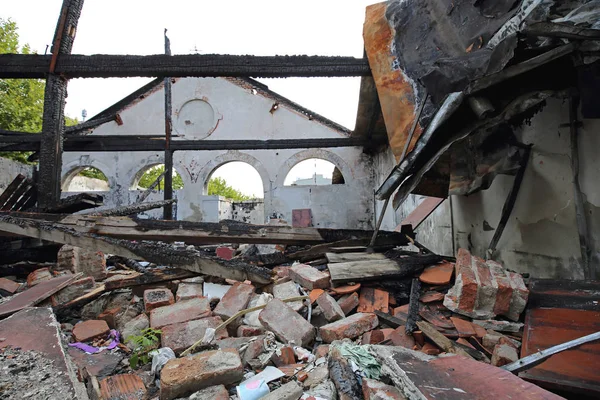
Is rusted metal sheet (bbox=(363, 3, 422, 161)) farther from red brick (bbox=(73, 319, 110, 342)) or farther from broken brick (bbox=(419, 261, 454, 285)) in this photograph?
red brick (bbox=(73, 319, 110, 342))

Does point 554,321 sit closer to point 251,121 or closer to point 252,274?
point 252,274

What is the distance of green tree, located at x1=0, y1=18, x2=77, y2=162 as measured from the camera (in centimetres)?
1373

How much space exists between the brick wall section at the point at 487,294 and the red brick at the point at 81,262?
3642 millimetres

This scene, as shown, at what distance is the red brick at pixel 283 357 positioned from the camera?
1.95 m

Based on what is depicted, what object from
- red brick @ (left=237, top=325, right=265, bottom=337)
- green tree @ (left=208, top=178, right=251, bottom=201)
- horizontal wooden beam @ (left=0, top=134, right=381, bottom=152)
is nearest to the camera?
red brick @ (left=237, top=325, right=265, bottom=337)

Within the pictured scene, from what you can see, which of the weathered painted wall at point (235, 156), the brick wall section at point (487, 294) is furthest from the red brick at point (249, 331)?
the weathered painted wall at point (235, 156)

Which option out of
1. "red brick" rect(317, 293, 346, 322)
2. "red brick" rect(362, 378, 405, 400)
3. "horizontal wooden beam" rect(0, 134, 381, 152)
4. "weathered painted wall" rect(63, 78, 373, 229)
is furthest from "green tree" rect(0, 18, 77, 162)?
"red brick" rect(362, 378, 405, 400)

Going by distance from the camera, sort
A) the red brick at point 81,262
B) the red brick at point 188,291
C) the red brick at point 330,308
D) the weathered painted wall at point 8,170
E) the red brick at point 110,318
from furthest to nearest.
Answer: the weathered painted wall at point 8,170 → the red brick at point 81,262 → the red brick at point 188,291 → the red brick at point 110,318 → the red brick at point 330,308

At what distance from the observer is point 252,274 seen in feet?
9.68

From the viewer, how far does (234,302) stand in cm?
257

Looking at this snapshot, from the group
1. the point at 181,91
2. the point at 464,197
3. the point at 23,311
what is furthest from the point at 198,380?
the point at 181,91

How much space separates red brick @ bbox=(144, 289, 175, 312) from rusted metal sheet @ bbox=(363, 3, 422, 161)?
9.18 ft

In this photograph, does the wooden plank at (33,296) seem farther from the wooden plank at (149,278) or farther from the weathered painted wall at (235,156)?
the weathered painted wall at (235,156)

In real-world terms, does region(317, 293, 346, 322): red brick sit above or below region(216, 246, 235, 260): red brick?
above
